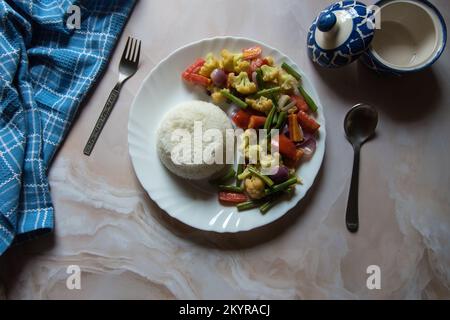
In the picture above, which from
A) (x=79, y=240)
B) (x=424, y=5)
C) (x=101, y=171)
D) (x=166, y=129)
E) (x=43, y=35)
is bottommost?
(x=79, y=240)

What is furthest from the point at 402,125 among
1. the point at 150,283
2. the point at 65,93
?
the point at 65,93

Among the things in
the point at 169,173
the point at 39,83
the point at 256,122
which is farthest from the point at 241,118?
the point at 39,83

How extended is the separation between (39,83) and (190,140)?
18.3 inches

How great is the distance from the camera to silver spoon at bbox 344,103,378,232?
44.7 inches

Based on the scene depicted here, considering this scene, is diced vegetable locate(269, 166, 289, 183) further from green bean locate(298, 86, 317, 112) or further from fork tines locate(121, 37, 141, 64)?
fork tines locate(121, 37, 141, 64)

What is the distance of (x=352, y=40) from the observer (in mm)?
1025

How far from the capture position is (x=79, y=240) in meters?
1.11

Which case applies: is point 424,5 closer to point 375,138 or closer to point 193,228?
point 375,138

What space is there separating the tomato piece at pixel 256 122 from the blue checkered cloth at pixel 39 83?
0.46 m

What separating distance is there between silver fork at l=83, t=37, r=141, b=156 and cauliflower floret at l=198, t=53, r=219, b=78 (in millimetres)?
202

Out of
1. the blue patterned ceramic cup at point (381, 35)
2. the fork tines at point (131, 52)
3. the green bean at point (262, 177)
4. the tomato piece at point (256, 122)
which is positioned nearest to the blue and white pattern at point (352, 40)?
the blue patterned ceramic cup at point (381, 35)

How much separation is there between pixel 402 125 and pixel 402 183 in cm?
17

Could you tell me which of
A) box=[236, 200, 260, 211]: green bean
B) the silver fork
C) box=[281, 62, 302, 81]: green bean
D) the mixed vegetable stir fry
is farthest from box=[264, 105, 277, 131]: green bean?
the silver fork

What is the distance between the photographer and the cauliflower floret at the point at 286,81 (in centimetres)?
110
